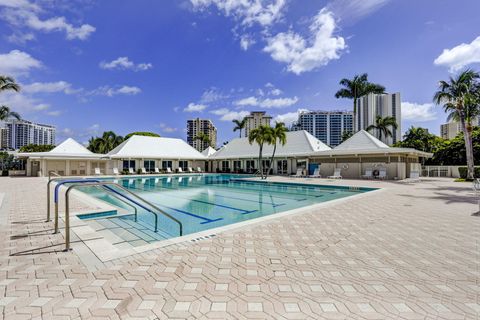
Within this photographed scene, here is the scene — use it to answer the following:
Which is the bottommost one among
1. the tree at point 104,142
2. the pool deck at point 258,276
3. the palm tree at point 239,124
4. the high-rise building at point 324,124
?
the pool deck at point 258,276

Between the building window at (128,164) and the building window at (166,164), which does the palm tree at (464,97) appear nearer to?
the building window at (166,164)

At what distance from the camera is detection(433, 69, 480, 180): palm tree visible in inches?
648

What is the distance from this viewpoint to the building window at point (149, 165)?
29.5m

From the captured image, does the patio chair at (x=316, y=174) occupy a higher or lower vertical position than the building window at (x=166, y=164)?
lower

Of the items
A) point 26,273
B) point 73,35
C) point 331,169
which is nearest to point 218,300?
point 26,273

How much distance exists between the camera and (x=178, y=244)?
4.08m

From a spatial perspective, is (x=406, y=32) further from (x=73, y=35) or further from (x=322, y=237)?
(x=73, y=35)

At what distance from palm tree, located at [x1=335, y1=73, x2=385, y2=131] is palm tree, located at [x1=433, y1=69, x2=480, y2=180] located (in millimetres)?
10796

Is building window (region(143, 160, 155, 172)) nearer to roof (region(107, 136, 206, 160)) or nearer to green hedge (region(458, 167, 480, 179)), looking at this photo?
roof (region(107, 136, 206, 160))

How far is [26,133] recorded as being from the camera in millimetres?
89188

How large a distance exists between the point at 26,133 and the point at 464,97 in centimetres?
12439

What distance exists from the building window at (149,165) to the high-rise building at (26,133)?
8171cm

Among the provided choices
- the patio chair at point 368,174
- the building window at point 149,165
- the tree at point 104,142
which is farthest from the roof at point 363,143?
the tree at point 104,142

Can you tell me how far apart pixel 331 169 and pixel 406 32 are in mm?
13291
